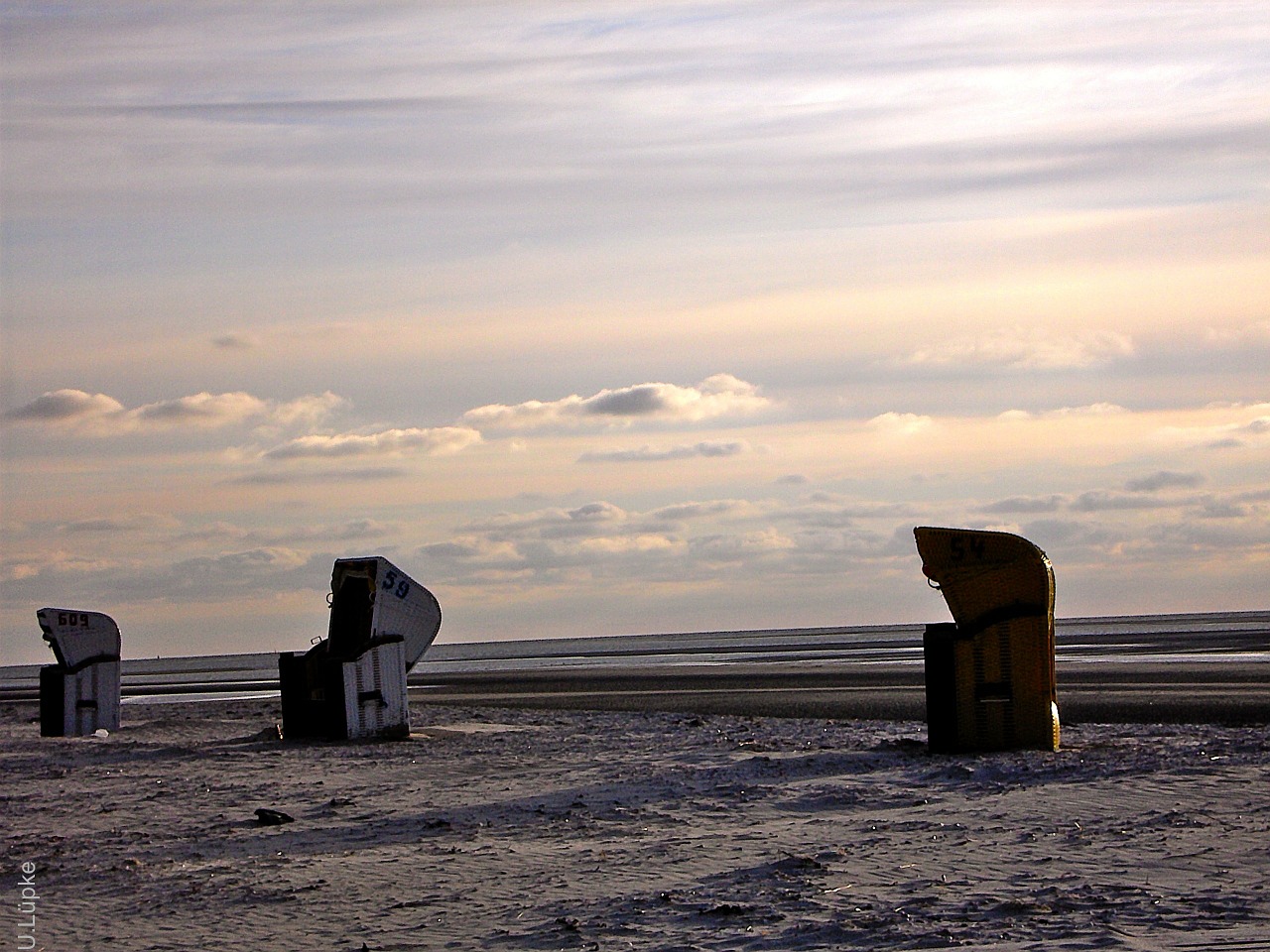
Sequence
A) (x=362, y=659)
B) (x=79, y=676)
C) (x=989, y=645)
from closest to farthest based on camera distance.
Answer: (x=989, y=645), (x=362, y=659), (x=79, y=676)

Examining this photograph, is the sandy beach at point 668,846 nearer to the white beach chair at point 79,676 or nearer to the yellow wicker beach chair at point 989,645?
the yellow wicker beach chair at point 989,645

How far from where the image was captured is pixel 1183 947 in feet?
25.2

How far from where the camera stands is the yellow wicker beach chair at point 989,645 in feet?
52.0

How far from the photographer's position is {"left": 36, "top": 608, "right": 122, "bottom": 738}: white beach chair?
2438 cm

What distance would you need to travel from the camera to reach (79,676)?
24719mm

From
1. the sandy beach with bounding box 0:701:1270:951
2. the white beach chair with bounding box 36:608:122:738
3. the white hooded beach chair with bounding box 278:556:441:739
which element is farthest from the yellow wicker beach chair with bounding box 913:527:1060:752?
the white beach chair with bounding box 36:608:122:738

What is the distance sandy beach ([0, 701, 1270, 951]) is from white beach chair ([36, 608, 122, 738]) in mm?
5407

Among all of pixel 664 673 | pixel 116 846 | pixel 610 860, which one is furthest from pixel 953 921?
pixel 664 673

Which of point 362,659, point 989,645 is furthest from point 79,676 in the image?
point 989,645

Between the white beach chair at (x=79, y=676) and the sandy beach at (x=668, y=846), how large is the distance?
Answer: 541 cm

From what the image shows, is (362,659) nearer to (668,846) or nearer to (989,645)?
(989,645)

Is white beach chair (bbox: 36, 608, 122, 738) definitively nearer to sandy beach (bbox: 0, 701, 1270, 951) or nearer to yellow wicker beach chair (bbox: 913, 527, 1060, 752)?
sandy beach (bbox: 0, 701, 1270, 951)

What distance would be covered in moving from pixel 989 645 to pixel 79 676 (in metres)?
16.3

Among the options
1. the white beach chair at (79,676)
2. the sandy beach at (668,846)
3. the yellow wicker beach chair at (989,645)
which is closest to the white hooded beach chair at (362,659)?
the sandy beach at (668,846)
